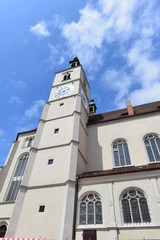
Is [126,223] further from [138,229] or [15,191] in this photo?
[15,191]

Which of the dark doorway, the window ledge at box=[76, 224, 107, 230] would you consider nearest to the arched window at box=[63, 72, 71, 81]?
the window ledge at box=[76, 224, 107, 230]

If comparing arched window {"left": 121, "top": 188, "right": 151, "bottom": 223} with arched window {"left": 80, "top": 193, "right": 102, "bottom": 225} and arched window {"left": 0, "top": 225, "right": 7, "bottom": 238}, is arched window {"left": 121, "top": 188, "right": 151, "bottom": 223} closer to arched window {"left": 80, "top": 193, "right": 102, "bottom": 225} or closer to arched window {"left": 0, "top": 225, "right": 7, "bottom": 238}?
arched window {"left": 80, "top": 193, "right": 102, "bottom": 225}

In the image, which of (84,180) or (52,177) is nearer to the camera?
(84,180)

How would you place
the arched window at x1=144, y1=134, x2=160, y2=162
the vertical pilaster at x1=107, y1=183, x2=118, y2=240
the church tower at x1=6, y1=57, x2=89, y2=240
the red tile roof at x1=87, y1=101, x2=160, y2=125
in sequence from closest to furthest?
the vertical pilaster at x1=107, y1=183, x2=118, y2=240 < the church tower at x1=6, y1=57, x2=89, y2=240 < the arched window at x1=144, y1=134, x2=160, y2=162 < the red tile roof at x1=87, y1=101, x2=160, y2=125

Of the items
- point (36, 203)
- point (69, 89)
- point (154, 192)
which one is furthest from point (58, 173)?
point (69, 89)

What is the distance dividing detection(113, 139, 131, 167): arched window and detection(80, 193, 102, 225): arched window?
4.50m

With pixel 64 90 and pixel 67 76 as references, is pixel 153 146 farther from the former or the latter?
pixel 67 76

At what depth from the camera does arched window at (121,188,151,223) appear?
8.69 meters

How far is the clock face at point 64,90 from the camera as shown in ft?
64.3

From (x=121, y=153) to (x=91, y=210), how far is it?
6067 mm

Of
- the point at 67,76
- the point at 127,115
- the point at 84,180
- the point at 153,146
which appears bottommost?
the point at 84,180

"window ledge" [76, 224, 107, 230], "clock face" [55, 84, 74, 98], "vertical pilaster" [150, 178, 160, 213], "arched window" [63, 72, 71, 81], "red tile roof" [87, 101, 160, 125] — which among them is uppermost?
"arched window" [63, 72, 71, 81]

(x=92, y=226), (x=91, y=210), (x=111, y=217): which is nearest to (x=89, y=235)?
(x=92, y=226)

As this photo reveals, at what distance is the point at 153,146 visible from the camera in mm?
13828
